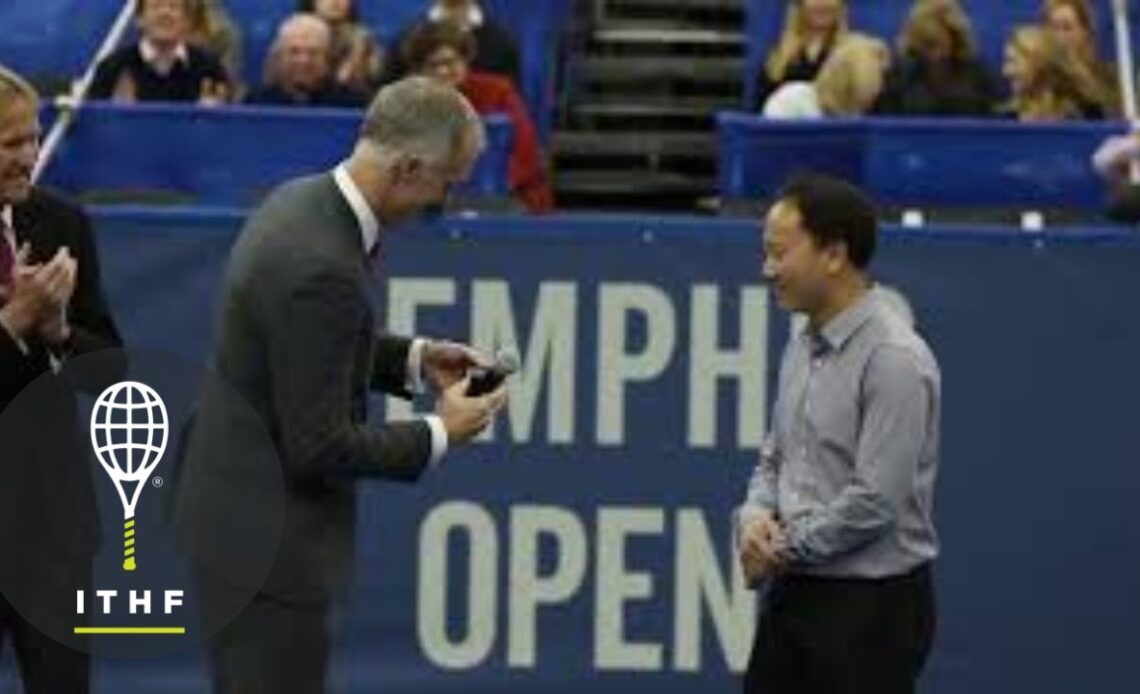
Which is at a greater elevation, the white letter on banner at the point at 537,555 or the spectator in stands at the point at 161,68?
the spectator in stands at the point at 161,68

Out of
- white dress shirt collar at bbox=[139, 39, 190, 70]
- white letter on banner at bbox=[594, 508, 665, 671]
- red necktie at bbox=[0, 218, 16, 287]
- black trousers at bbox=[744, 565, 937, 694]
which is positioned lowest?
white letter on banner at bbox=[594, 508, 665, 671]

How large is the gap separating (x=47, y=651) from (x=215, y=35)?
5887 mm

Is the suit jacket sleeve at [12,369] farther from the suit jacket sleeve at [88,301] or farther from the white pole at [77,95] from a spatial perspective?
the white pole at [77,95]

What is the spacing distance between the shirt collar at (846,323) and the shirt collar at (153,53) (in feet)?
19.2

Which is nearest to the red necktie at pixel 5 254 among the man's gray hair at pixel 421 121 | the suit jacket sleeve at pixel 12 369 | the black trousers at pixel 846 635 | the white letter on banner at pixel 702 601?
the suit jacket sleeve at pixel 12 369

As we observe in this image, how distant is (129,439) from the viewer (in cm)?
849

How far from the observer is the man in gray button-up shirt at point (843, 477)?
648 cm

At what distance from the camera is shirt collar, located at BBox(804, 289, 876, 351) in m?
6.55

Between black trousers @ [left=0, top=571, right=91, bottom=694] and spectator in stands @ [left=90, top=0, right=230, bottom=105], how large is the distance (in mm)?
5233

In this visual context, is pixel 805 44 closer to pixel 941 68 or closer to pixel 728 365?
pixel 941 68

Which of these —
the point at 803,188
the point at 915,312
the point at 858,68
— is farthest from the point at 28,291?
the point at 858,68

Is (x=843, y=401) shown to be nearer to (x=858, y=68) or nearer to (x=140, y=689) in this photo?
(x=140, y=689)

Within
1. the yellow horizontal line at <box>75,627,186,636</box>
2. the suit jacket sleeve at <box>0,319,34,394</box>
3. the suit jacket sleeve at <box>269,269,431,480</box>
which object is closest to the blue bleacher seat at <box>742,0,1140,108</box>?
the yellow horizontal line at <box>75,627,186,636</box>

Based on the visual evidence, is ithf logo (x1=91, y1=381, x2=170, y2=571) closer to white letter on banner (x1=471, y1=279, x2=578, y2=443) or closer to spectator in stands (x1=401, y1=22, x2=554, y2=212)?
white letter on banner (x1=471, y1=279, x2=578, y2=443)
